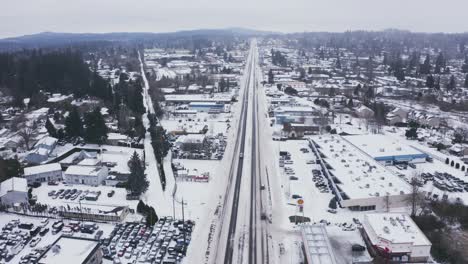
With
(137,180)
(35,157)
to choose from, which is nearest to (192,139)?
(137,180)

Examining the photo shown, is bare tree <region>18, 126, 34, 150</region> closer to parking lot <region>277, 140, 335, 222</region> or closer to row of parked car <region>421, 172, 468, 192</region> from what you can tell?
parking lot <region>277, 140, 335, 222</region>

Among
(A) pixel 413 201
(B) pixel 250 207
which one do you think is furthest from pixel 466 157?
(B) pixel 250 207

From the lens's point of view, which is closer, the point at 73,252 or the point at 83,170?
the point at 73,252

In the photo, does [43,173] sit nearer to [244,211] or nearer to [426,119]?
[244,211]

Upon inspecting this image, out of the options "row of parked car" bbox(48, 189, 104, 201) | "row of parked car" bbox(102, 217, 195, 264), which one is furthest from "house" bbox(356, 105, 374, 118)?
"row of parked car" bbox(48, 189, 104, 201)

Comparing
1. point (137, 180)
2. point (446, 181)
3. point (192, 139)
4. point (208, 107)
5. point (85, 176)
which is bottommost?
point (446, 181)

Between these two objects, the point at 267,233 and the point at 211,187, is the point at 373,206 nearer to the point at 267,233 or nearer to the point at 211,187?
the point at 267,233

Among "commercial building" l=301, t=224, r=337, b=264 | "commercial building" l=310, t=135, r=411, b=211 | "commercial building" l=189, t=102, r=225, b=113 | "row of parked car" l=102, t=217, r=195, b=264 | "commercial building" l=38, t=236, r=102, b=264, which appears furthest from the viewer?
"commercial building" l=189, t=102, r=225, b=113
